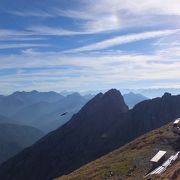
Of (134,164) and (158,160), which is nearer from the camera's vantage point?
(158,160)

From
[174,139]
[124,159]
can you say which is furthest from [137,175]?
[174,139]

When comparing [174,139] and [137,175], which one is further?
[174,139]

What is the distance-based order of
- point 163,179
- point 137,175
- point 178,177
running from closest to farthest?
point 178,177 < point 163,179 < point 137,175

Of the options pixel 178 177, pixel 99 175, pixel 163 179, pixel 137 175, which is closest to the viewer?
pixel 178 177

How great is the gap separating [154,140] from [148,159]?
59.7 feet

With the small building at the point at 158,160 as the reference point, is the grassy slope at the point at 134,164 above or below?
below

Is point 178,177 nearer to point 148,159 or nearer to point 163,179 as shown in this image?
point 163,179

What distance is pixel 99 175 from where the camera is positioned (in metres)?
77.3

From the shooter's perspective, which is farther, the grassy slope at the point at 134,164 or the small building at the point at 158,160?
the small building at the point at 158,160

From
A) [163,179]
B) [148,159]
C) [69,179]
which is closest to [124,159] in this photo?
[148,159]

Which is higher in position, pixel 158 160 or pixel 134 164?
pixel 158 160

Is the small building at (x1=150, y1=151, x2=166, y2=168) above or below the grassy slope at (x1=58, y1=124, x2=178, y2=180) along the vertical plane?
above

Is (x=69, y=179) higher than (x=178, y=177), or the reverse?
(x=178, y=177)

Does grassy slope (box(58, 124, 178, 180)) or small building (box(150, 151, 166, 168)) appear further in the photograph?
small building (box(150, 151, 166, 168))
